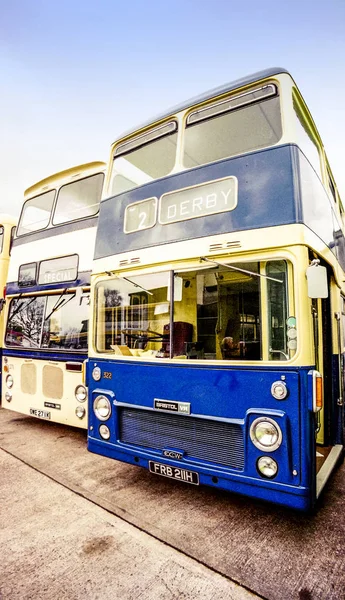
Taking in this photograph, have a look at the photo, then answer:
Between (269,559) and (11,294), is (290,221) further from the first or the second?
(11,294)

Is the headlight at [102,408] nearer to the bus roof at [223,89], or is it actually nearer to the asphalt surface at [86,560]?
the asphalt surface at [86,560]

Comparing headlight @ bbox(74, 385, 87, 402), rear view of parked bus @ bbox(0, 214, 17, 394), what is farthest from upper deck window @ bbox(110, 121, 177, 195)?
rear view of parked bus @ bbox(0, 214, 17, 394)

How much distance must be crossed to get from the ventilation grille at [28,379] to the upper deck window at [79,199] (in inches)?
99.1

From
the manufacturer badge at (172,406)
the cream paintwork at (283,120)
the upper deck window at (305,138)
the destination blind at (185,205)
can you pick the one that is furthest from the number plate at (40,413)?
the upper deck window at (305,138)

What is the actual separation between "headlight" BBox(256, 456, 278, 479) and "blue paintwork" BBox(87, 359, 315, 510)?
0.03 metres

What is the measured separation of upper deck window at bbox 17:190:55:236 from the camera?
20.9 ft

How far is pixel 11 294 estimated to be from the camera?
6.50 meters

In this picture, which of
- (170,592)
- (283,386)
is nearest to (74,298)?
(283,386)

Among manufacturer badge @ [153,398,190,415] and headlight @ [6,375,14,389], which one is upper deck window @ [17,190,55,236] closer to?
headlight @ [6,375,14,389]

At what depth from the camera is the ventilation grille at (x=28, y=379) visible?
5.91 metres

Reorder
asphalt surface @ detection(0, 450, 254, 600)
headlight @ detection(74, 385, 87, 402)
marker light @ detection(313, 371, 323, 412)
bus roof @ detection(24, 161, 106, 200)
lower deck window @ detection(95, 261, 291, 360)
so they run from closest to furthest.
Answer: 1. asphalt surface @ detection(0, 450, 254, 600)
2. marker light @ detection(313, 371, 323, 412)
3. lower deck window @ detection(95, 261, 291, 360)
4. headlight @ detection(74, 385, 87, 402)
5. bus roof @ detection(24, 161, 106, 200)

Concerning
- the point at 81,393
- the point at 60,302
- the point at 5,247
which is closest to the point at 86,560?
the point at 81,393

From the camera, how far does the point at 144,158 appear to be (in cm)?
439

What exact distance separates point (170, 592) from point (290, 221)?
9.16 feet
